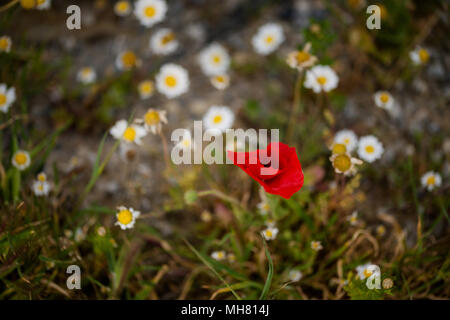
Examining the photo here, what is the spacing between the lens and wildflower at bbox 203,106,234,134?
1.74 meters

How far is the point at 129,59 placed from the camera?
1.88 metres

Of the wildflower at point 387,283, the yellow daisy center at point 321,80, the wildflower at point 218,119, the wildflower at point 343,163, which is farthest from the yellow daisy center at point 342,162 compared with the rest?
the wildflower at point 218,119

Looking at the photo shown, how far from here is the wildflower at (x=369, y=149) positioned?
1474mm

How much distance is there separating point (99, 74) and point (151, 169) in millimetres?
654

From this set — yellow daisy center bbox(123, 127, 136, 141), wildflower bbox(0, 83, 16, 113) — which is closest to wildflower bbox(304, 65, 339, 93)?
yellow daisy center bbox(123, 127, 136, 141)

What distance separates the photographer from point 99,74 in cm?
199

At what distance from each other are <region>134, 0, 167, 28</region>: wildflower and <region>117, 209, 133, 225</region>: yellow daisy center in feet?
3.45

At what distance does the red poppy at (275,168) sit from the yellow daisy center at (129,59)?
111cm

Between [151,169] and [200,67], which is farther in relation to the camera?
[200,67]

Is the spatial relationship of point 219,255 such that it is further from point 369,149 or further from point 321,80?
point 321,80

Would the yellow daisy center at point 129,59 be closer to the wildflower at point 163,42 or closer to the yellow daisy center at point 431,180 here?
the wildflower at point 163,42

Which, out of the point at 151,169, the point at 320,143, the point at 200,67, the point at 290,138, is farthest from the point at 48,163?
the point at 320,143
